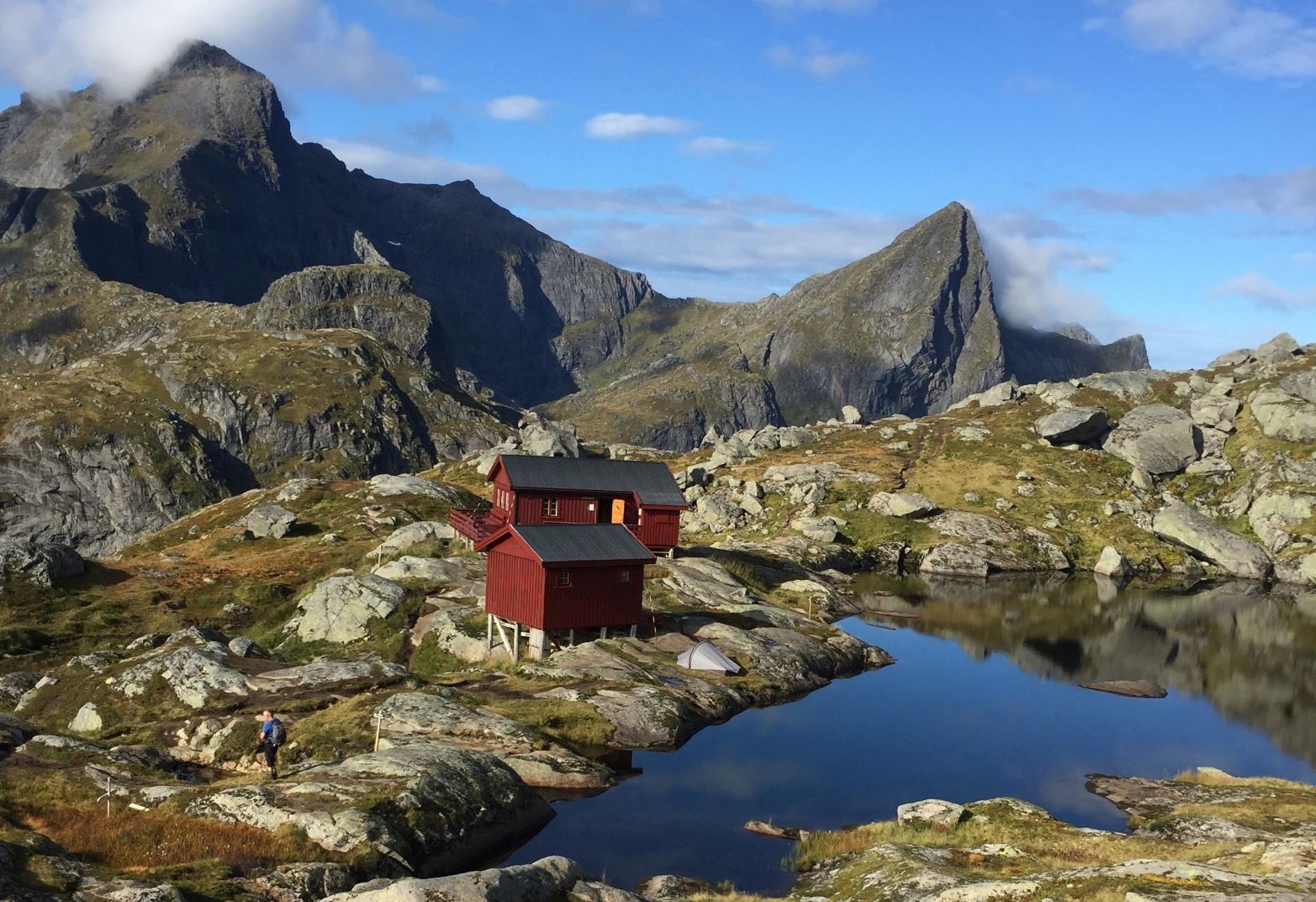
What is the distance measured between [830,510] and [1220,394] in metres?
74.9

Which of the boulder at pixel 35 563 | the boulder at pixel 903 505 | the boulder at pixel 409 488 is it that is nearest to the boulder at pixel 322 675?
the boulder at pixel 35 563

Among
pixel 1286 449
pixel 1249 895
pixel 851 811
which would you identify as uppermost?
pixel 1286 449

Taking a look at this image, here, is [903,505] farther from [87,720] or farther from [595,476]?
[87,720]

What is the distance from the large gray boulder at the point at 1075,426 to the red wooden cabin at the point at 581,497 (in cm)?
8688

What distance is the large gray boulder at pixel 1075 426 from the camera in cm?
14762

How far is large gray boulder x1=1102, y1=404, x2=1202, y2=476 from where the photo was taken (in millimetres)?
141000

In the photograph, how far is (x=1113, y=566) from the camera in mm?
115500

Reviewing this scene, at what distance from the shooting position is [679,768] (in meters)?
46.9

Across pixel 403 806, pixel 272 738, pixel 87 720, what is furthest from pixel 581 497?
pixel 403 806

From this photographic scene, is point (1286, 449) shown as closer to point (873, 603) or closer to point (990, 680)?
point (873, 603)

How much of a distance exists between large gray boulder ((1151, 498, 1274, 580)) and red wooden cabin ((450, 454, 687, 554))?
73.9 metres

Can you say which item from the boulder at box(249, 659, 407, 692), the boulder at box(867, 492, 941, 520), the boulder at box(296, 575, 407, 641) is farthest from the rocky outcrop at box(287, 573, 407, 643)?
the boulder at box(867, 492, 941, 520)

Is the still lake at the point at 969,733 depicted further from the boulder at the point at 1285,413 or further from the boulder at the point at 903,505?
the boulder at the point at 1285,413

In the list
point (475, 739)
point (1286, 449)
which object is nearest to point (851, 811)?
point (475, 739)
